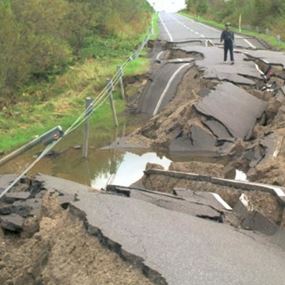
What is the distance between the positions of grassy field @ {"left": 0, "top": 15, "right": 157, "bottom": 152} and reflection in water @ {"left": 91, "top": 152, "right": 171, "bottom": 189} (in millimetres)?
3435

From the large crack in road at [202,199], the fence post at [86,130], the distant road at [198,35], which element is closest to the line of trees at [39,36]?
the fence post at [86,130]

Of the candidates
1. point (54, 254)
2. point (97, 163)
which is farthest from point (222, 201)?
point (97, 163)

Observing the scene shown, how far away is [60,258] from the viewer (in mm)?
6113

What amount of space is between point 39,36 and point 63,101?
4.38m

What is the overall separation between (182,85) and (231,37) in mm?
4327

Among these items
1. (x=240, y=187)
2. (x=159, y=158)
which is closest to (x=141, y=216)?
(x=240, y=187)

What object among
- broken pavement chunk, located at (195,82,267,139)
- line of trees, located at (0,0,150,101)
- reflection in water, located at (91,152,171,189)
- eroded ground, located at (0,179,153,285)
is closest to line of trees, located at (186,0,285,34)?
line of trees, located at (0,0,150,101)

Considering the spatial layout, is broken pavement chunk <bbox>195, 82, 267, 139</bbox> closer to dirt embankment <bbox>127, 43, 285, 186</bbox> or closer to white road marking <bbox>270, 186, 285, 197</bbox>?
dirt embankment <bbox>127, 43, 285, 186</bbox>

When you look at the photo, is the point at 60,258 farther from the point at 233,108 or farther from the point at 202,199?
the point at 233,108

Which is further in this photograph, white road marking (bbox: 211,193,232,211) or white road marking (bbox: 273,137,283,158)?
white road marking (bbox: 273,137,283,158)

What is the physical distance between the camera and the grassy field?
17917mm

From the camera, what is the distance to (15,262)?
6664 mm

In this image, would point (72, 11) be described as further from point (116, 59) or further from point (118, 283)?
point (118, 283)

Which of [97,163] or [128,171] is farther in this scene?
[97,163]
